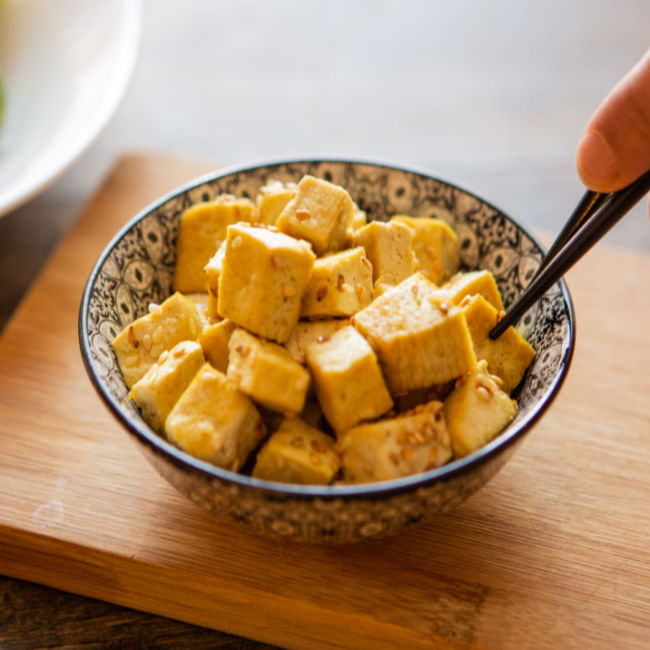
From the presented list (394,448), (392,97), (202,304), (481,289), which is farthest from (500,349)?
(392,97)

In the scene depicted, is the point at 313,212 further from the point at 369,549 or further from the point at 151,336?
the point at 369,549

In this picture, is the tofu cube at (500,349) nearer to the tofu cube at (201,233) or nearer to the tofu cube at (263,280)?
the tofu cube at (263,280)

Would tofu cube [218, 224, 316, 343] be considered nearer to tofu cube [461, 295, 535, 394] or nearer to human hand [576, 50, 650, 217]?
tofu cube [461, 295, 535, 394]

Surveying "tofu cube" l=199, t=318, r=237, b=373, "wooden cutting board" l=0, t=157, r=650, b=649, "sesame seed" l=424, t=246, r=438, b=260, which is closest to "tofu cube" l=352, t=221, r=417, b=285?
"sesame seed" l=424, t=246, r=438, b=260

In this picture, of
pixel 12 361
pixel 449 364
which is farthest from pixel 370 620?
pixel 12 361

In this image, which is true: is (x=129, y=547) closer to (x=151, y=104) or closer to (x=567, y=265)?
(x=567, y=265)

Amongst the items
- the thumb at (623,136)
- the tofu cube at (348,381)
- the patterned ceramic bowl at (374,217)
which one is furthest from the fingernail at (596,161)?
the tofu cube at (348,381)

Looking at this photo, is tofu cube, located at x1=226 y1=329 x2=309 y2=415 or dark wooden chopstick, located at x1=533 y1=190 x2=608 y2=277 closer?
tofu cube, located at x1=226 y1=329 x2=309 y2=415
